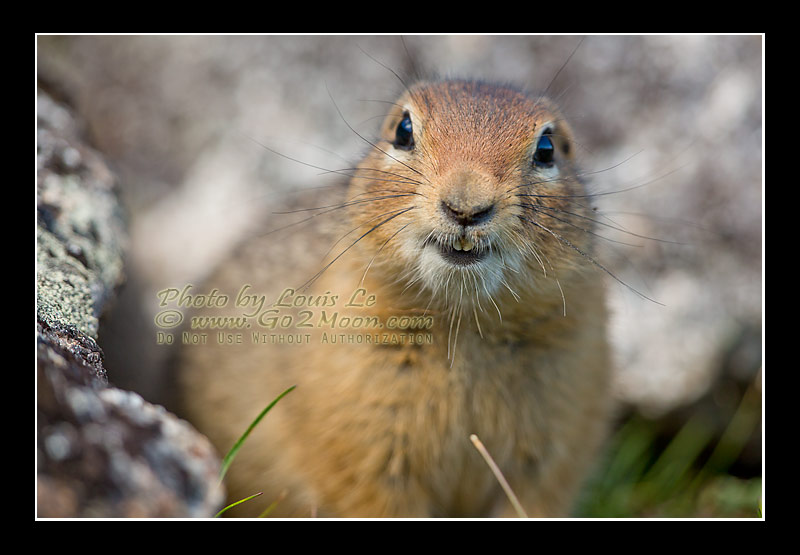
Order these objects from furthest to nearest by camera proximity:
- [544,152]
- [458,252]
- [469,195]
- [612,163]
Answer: [612,163] → [544,152] → [458,252] → [469,195]

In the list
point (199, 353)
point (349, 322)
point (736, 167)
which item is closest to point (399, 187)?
point (349, 322)

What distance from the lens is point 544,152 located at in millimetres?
3695

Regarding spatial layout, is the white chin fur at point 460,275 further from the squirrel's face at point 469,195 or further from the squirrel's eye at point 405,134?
the squirrel's eye at point 405,134

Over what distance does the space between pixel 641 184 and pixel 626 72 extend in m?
1.06

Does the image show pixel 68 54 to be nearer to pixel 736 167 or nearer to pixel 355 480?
pixel 355 480

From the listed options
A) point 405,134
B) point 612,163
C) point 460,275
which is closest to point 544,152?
point 405,134

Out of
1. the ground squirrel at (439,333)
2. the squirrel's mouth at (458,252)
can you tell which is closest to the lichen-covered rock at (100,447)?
the ground squirrel at (439,333)

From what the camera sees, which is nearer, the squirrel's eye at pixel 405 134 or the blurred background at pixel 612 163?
the squirrel's eye at pixel 405 134

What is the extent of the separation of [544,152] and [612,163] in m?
2.58

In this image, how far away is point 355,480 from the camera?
3.93 meters

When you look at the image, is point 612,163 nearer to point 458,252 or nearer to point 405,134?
point 405,134

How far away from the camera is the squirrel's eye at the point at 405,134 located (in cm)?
373

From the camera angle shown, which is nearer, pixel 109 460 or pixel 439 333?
pixel 109 460

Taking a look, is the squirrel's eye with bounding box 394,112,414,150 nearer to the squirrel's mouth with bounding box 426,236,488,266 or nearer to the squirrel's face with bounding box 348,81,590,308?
the squirrel's face with bounding box 348,81,590,308
